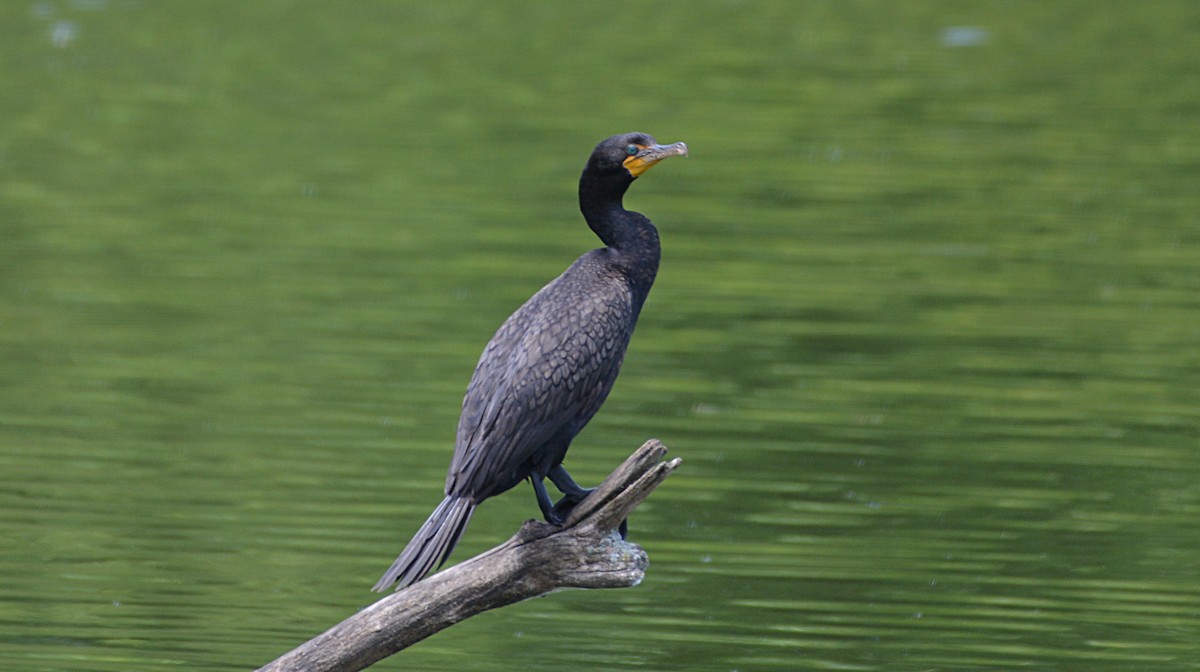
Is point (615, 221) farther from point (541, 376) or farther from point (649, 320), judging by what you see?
point (649, 320)

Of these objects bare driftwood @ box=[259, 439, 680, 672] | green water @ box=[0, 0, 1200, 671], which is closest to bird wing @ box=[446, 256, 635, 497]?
bare driftwood @ box=[259, 439, 680, 672]

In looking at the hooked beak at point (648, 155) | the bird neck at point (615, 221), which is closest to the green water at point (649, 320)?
the bird neck at point (615, 221)

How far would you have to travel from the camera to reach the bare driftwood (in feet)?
18.6

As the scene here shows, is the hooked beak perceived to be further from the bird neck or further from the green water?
the green water

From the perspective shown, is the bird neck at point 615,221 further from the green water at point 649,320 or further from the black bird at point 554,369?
the green water at point 649,320

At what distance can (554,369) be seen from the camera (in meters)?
5.83

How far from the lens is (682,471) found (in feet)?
34.4

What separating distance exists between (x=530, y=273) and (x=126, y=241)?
339 centimetres

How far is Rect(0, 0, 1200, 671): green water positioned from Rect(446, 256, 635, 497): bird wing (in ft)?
7.84

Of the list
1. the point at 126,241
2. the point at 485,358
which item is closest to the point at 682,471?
the point at 485,358

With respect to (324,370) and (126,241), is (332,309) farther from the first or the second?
(126,241)

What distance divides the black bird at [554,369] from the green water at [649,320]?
2361 millimetres

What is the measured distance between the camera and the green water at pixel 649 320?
8781mm

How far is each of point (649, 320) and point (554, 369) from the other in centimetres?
742
